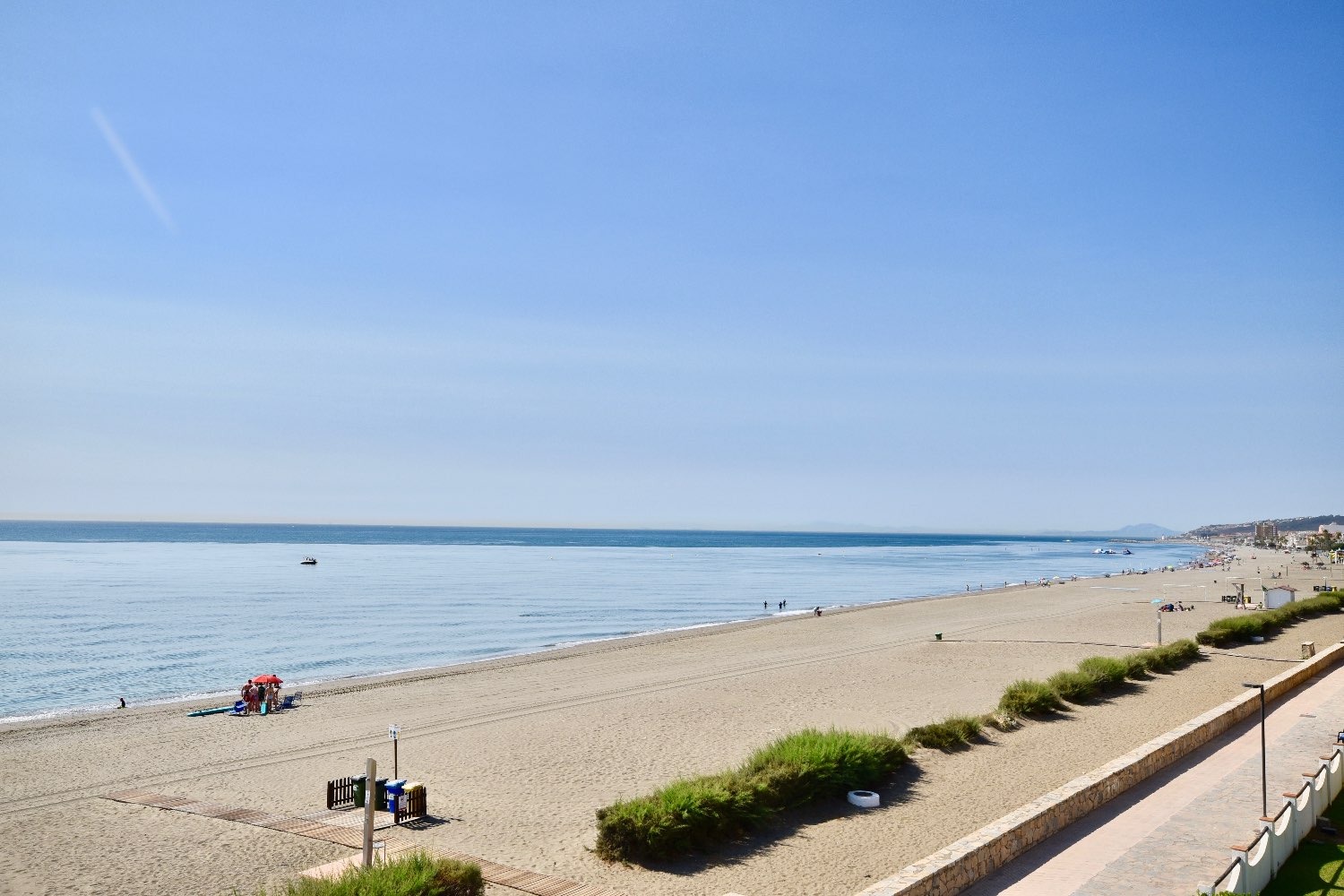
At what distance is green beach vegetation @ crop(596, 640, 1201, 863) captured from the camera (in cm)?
1058

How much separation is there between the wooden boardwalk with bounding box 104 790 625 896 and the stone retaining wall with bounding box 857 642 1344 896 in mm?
3176

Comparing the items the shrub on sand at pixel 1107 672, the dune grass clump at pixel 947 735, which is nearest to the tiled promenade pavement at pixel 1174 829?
the dune grass clump at pixel 947 735

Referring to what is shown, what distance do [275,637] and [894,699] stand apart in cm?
2759

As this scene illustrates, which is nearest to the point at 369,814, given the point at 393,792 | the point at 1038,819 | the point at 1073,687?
the point at 393,792

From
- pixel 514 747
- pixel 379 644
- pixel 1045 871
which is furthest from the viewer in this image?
pixel 379 644

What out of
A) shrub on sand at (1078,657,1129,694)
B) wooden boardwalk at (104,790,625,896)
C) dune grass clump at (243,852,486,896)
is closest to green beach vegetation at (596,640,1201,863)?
wooden boardwalk at (104,790,625,896)

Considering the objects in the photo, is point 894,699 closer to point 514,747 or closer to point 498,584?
point 514,747

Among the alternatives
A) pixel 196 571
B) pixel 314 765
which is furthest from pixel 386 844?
pixel 196 571

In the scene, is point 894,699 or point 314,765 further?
point 894,699

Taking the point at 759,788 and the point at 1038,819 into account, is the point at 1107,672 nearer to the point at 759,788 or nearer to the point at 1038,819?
the point at 1038,819

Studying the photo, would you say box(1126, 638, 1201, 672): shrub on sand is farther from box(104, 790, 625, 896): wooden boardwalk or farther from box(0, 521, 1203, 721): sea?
box(0, 521, 1203, 721): sea

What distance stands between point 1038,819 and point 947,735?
19.4ft

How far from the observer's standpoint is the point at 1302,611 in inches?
1524

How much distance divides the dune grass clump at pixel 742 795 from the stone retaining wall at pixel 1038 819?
2.72m
